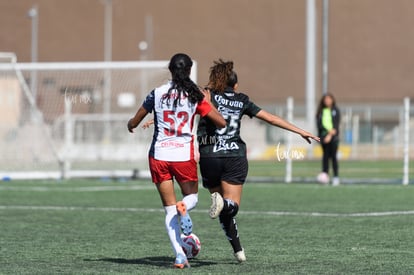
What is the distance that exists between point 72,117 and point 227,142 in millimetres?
20598

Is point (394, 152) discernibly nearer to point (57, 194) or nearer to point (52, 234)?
point (57, 194)

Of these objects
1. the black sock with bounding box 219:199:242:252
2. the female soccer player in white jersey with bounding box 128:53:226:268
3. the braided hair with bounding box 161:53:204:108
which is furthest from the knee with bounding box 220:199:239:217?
the braided hair with bounding box 161:53:204:108

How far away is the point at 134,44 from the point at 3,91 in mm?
49218

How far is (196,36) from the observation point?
78.0 m

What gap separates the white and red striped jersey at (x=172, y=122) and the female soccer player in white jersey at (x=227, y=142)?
0.43 m

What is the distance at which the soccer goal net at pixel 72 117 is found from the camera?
29.3 metres

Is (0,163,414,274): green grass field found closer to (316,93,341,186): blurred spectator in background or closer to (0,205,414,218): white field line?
(0,205,414,218): white field line

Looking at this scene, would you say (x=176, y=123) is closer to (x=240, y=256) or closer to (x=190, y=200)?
(x=190, y=200)

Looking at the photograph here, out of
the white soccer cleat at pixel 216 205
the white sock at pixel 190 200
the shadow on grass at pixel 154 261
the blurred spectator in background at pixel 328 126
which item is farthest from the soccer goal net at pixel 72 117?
the white soccer cleat at pixel 216 205

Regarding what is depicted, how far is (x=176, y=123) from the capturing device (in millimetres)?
10062

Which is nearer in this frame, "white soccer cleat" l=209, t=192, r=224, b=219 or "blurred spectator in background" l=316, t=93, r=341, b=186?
"white soccer cleat" l=209, t=192, r=224, b=219

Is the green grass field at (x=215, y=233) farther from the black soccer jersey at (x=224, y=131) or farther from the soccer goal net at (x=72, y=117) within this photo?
the soccer goal net at (x=72, y=117)

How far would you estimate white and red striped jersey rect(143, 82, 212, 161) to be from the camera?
10.0m

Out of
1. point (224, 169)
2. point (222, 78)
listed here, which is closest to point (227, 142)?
point (224, 169)
